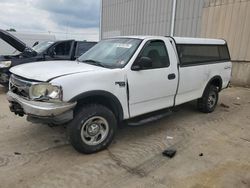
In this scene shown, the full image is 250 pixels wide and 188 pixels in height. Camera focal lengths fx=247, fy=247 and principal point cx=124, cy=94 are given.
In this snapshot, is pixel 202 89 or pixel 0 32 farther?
pixel 0 32

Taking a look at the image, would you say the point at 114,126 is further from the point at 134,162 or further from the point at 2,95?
the point at 2,95

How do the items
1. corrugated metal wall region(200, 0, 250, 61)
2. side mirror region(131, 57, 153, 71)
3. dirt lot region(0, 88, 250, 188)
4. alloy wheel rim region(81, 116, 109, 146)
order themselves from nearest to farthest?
dirt lot region(0, 88, 250, 188) < alloy wheel rim region(81, 116, 109, 146) < side mirror region(131, 57, 153, 71) < corrugated metal wall region(200, 0, 250, 61)

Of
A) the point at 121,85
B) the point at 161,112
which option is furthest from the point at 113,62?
the point at 161,112

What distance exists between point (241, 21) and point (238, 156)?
8026mm

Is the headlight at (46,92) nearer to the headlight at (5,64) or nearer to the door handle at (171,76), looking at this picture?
the door handle at (171,76)

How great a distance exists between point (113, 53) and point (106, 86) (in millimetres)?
952

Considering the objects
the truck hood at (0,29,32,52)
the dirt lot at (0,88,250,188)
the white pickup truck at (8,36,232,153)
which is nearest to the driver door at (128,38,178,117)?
the white pickup truck at (8,36,232,153)

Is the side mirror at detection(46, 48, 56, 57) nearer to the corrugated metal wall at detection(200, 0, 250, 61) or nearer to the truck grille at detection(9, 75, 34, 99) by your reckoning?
the truck grille at detection(9, 75, 34, 99)

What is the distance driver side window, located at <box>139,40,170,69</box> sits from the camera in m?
4.59

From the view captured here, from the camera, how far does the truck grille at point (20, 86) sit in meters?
3.67

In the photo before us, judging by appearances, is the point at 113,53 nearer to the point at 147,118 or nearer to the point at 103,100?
the point at 103,100

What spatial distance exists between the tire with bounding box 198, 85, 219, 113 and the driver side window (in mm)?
1876

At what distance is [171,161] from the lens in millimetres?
3811

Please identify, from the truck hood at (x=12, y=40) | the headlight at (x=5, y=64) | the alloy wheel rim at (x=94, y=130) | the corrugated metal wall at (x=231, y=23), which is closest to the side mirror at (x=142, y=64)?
the alloy wheel rim at (x=94, y=130)
